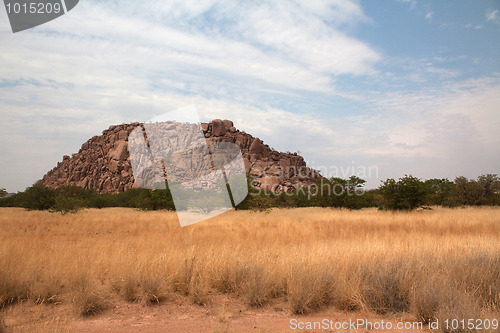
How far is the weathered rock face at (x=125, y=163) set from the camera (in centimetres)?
12362

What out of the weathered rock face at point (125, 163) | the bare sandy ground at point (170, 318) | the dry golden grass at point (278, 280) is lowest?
the bare sandy ground at point (170, 318)

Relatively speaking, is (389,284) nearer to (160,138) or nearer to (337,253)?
(337,253)

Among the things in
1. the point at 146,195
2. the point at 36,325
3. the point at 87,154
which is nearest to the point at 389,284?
the point at 36,325

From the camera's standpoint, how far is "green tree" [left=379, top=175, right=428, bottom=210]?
91.8 feet

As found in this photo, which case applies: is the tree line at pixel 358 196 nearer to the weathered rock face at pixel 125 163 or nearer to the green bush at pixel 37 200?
the green bush at pixel 37 200

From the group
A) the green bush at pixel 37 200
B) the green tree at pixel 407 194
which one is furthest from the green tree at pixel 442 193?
the green bush at pixel 37 200

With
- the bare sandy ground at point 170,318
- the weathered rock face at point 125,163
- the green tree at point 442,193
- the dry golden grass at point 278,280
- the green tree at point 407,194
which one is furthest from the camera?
the weathered rock face at point 125,163

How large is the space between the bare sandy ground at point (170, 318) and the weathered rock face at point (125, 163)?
10005cm

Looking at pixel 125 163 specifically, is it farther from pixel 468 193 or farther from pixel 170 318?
pixel 170 318

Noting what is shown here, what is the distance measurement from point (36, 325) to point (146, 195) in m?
36.0

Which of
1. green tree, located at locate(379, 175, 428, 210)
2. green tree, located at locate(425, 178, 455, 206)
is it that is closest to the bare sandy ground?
green tree, located at locate(379, 175, 428, 210)

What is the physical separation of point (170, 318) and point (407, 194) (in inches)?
1090

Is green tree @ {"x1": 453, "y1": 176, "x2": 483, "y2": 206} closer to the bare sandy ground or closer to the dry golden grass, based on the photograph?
the dry golden grass

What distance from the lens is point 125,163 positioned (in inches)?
5497
